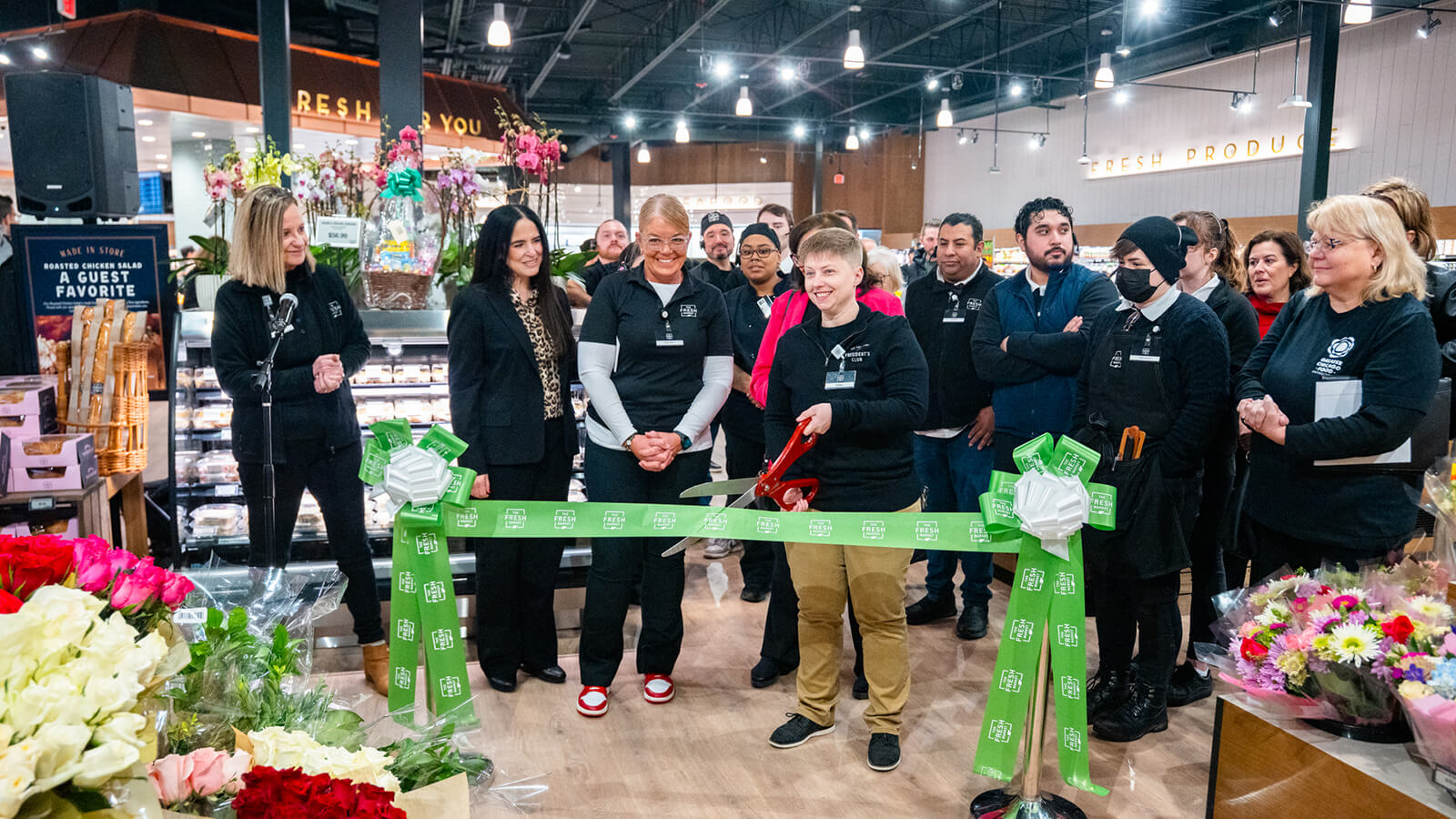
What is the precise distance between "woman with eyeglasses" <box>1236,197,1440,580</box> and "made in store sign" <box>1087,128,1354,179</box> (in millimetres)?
11074

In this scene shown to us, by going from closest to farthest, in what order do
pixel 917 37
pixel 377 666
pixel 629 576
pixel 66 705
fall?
pixel 66 705 < pixel 629 576 < pixel 377 666 < pixel 917 37

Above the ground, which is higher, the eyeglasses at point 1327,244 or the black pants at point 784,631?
the eyeglasses at point 1327,244

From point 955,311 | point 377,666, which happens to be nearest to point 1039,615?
point 955,311

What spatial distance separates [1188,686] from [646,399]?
6.70 feet

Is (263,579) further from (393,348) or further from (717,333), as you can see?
(393,348)

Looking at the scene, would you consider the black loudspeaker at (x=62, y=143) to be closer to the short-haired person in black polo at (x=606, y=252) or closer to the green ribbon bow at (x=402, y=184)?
the green ribbon bow at (x=402, y=184)

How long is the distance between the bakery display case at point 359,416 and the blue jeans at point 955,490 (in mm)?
1446

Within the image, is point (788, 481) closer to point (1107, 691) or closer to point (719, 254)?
point (1107, 691)

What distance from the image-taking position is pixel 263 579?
2.01 metres

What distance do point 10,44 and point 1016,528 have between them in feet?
Result: 39.6

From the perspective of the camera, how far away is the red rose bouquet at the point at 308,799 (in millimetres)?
1045

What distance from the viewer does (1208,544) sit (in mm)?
3377

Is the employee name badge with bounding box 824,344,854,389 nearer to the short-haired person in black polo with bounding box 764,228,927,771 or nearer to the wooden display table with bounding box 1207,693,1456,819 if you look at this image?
the short-haired person in black polo with bounding box 764,228,927,771

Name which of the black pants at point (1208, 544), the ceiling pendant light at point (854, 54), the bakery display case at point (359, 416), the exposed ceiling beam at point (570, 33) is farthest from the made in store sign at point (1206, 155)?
the bakery display case at point (359, 416)
